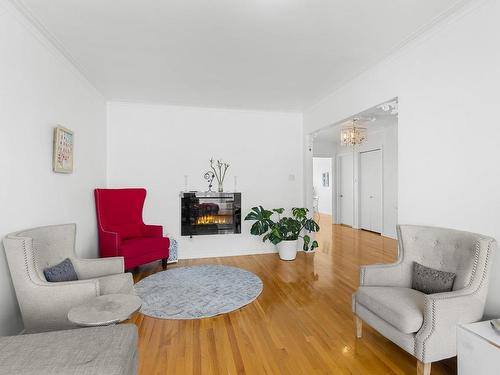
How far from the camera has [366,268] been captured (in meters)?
2.29

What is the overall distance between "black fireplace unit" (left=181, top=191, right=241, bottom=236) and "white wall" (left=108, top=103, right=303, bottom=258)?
14 centimetres

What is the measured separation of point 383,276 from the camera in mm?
2285

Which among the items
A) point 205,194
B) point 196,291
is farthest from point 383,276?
point 205,194

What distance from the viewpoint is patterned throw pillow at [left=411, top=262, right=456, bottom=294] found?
1.97m

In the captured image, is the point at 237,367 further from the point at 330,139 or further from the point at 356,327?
Result: the point at 330,139

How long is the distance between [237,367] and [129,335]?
887 mm

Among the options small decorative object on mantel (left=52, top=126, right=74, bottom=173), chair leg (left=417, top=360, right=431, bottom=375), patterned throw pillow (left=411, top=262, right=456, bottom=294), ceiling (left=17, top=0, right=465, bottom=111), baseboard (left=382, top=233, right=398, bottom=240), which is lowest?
chair leg (left=417, top=360, right=431, bottom=375)

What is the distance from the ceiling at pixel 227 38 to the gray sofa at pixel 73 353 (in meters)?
2.31

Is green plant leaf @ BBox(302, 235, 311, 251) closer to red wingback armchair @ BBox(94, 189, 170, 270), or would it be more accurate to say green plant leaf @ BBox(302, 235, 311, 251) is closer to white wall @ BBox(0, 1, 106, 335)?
red wingback armchair @ BBox(94, 189, 170, 270)

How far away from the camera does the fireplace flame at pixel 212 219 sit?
189 inches

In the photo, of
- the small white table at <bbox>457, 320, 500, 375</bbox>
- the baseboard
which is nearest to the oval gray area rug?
the small white table at <bbox>457, 320, 500, 375</bbox>

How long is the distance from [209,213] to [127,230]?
1375mm

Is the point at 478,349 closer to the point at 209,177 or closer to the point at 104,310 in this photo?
the point at 104,310

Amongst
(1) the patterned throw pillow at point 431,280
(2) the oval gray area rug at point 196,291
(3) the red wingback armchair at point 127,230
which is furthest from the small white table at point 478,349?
(3) the red wingback armchair at point 127,230
